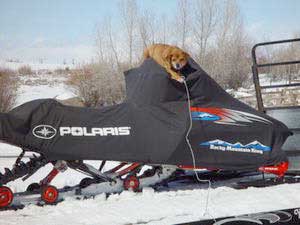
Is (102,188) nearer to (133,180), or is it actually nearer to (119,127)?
(133,180)

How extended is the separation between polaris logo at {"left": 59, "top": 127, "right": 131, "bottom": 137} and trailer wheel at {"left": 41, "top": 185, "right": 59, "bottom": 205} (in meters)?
0.59

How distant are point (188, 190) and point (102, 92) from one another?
51.5ft

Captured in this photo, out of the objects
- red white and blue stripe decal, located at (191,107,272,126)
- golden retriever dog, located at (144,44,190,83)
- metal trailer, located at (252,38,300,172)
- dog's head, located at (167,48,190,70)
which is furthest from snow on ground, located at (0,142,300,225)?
dog's head, located at (167,48,190,70)

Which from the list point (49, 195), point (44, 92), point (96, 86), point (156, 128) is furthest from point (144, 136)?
point (44, 92)

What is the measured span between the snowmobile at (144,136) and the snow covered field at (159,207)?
0.75ft

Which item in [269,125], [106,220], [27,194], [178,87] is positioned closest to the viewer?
[106,220]

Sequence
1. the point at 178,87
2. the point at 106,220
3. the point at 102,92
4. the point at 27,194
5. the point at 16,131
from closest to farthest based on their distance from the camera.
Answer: the point at 106,220 < the point at 16,131 < the point at 27,194 < the point at 178,87 < the point at 102,92

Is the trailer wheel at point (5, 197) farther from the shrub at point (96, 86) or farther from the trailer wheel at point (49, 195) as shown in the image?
the shrub at point (96, 86)

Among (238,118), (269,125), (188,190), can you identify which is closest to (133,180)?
(188,190)

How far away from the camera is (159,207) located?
14.2 ft

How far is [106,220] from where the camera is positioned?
12.8ft

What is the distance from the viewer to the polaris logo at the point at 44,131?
4.29 metres

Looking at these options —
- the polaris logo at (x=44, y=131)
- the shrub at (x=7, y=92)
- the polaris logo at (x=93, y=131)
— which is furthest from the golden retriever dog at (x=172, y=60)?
the shrub at (x=7, y=92)

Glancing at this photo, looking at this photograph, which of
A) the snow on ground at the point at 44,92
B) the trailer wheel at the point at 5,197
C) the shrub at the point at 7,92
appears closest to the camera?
the trailer wheel at the point at 5,197
